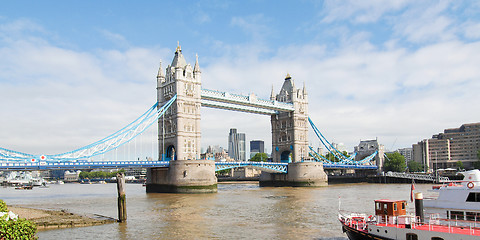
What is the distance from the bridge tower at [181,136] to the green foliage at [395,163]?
61.0 metres

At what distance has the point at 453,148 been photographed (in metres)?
138

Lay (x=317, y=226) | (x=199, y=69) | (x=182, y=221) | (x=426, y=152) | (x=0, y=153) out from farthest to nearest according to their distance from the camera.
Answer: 1. (x=426, y=152)
2. (x=199, y=69)
3. (x=0, y=153)
4. (x=182, y=221)
5. (x=317, y=226)

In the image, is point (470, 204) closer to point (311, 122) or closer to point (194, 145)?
point (194, 145)

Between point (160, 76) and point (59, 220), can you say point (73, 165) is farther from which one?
point (59, 220)

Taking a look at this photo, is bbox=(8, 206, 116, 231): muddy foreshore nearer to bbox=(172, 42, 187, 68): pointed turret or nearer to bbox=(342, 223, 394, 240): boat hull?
bbox=(342, 223, 394, 240): boat hull

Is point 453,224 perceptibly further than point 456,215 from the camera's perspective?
No

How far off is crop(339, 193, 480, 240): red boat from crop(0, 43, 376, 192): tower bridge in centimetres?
3630

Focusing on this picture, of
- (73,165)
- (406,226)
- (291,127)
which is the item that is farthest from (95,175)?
(406,226)

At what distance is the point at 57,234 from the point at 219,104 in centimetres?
4551

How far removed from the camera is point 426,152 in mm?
125938

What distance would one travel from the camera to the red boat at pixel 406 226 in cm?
1583

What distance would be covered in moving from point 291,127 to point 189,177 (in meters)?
30.7

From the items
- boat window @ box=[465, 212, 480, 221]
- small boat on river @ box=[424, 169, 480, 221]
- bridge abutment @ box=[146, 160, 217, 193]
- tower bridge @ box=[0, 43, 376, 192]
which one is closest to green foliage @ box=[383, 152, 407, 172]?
tower bridge @ box=[0, 43, 376, 192]

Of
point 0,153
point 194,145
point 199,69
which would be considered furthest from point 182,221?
point 199,69
